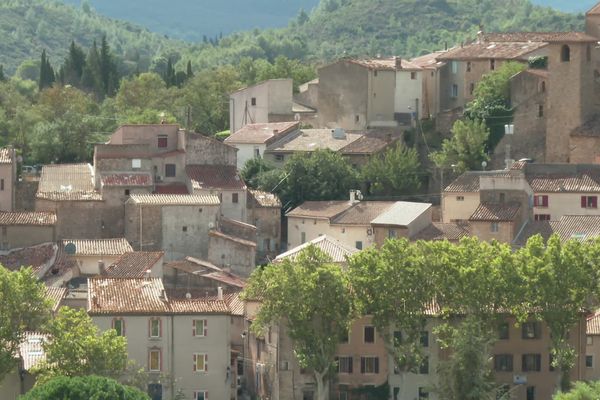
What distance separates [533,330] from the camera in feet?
267

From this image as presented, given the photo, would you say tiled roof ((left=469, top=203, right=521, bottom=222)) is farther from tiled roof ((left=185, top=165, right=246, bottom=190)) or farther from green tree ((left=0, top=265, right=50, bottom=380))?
green tree ((left=0, top=265, right=50, bottom=380))

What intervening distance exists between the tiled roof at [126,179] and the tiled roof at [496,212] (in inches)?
531

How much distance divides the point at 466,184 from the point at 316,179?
7.79 meters

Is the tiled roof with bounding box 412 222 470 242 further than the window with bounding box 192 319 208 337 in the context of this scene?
Yes

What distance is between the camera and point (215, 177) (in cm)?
9812

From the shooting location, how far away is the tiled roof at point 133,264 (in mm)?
85750

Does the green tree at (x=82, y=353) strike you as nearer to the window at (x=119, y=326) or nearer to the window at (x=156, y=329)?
the window at (x=119, y=326)

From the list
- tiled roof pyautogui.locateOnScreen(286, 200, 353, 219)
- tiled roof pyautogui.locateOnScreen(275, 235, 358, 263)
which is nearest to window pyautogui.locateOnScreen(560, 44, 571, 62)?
tiled roof pyautogui.locateOnScreen(286, 200, 353, 219)

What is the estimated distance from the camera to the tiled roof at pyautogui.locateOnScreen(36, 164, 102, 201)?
94.5 m

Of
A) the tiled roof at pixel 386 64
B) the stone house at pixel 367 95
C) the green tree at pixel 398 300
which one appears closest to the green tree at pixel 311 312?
the green tree at pixel 398 300

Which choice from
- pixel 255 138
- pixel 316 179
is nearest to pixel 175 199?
pixel 316 179

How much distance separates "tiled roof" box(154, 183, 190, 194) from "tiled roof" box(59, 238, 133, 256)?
21.3ft

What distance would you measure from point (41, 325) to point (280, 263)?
1059 cm

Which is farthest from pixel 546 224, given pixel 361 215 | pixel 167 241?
pixel 167 241
